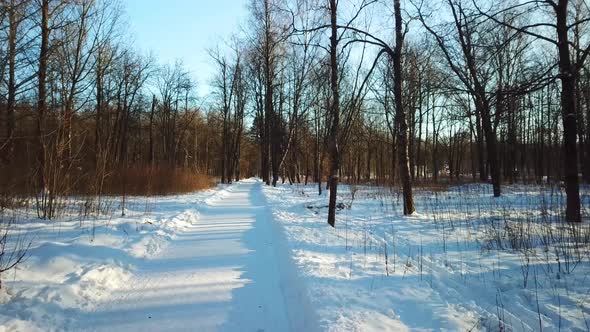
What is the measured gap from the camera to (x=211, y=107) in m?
46.3

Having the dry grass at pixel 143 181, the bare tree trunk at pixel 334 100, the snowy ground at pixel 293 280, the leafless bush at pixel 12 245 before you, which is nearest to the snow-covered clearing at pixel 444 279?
the snowy ground at pixel 293 280

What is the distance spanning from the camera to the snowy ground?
12.2ft

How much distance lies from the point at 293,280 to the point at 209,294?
1.22 meters

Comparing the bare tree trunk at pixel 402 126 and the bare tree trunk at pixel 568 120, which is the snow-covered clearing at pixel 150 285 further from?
the bare tree trunk at pixel 568 120

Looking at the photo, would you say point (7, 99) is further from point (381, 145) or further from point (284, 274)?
point (381, 145)

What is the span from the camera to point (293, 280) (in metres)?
5.00

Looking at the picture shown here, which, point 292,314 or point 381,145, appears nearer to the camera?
point 292,314

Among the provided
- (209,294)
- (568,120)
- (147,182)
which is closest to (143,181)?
(147,182)

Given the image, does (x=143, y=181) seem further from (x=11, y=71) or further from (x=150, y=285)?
(x=150, y=285)

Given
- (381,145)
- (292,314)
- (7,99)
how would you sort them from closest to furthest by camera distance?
(292,314)
(7,99)
(381,145)

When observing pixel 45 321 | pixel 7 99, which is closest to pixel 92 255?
pixel 45 321

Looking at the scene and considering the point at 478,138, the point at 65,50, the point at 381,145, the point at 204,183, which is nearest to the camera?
the point at 65,50

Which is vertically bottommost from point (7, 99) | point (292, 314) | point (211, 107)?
point (292, 314)

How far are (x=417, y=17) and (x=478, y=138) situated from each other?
24.8 meters
